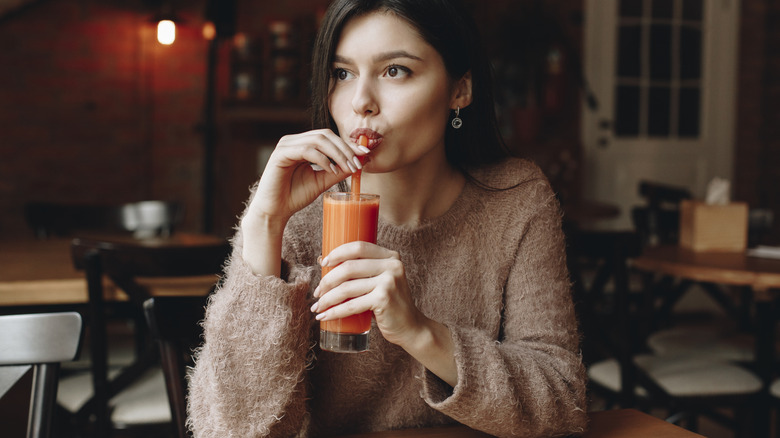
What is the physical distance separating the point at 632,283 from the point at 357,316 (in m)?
5.01

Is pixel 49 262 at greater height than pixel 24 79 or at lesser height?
lesser

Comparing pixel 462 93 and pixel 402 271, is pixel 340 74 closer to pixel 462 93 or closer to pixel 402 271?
pixel 462 93

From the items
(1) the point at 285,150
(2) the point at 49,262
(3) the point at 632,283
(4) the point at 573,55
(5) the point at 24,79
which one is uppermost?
(4) the point at 573,55

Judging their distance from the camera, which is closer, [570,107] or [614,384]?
[614,384]

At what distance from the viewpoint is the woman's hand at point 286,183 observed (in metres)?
1.01

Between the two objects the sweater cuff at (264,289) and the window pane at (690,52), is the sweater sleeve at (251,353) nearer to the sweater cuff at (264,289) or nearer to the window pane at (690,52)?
the sweater cuff at (264,289)

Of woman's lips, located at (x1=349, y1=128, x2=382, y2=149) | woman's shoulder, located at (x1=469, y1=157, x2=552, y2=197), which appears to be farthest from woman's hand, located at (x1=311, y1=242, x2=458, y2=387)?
woman's shoulder, located at (x1=469, y1=157, x2=552, y2=197)

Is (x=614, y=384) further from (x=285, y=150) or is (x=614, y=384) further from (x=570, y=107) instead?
(x=570, y=107)

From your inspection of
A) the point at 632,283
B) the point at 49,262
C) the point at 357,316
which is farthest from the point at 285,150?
the point at 632,283

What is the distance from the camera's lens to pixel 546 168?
5.35 meters

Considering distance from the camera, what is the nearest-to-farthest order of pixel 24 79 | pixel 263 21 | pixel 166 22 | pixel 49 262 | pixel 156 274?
pixel 156 274 < pixel 49 262 < pixel 166 22 < pixel 24 79 < pixel 263 21

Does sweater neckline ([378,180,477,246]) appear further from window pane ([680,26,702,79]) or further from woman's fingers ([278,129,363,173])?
window pane ([680,26,702,79])

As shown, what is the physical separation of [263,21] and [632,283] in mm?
3424

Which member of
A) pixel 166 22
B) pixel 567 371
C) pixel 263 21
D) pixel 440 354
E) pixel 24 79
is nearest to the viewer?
pixel 440 354
